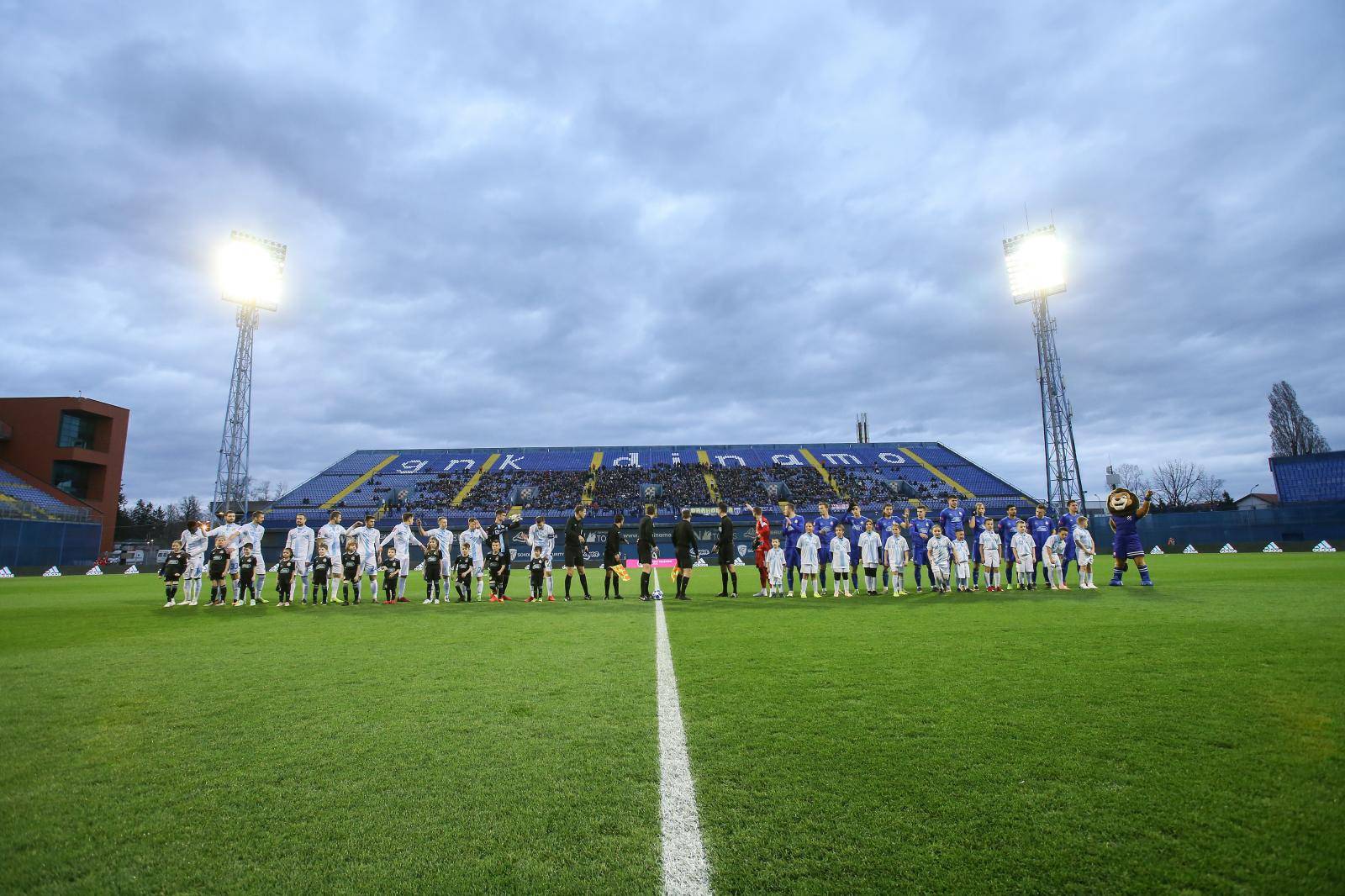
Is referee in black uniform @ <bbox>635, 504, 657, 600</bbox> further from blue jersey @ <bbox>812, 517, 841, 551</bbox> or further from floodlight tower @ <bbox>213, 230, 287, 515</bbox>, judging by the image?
floodlight tower @ <bbox>213, 230, 287, 515</bbox>

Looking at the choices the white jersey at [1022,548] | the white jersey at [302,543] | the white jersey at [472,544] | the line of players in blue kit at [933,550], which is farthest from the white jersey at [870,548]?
the white jersey at [302,543]

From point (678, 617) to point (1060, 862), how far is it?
303 inches

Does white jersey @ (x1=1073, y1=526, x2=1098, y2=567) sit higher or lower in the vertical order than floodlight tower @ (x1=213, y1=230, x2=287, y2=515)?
lower

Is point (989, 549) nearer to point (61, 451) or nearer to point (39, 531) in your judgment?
point (39, 531)

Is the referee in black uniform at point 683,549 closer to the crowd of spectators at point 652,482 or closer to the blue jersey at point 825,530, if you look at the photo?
the blue jersey at point 825,530

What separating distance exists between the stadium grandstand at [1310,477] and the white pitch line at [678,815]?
52794 millimetres

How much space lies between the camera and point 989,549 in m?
13.8

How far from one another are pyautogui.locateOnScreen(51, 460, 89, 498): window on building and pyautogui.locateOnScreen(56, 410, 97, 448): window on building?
3.86 ft

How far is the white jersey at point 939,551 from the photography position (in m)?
13.4

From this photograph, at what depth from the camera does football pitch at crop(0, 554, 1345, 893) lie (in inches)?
90.6

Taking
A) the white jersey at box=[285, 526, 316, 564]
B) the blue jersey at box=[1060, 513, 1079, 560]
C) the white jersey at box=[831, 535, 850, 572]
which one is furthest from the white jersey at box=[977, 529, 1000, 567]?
the white jersey at box=[285, 526, 316, 564]

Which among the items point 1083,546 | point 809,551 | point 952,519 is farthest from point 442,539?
point 1083,546

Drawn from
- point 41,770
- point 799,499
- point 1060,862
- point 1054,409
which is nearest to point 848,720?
point 1060,862

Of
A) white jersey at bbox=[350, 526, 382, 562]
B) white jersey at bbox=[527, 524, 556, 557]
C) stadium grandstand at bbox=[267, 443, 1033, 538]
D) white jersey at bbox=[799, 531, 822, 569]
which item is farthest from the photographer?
stadium grandstand at bbox=[267, 443, 1033, 538]
